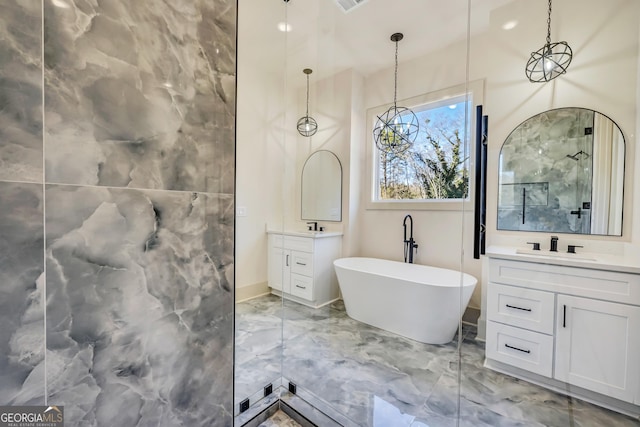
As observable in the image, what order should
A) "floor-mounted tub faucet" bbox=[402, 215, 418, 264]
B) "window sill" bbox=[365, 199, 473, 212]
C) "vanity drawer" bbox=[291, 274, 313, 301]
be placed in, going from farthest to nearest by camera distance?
"floor-mounted tub faucet" bbox=[402, 215, 418, 264] → "vanity drawer" bbox=[291, 274, 313, 301] → "window sill" bbox=[365, 199, 473, 212]

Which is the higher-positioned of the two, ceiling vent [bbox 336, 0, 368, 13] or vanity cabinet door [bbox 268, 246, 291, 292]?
ceiling vent [bbox 336, 0, 368, 13]

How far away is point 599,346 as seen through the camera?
4.94 ft

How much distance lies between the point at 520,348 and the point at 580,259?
2.34 feet

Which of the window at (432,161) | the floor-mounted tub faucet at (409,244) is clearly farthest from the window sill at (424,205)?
the floor-mounted tub faucet at (409,244)

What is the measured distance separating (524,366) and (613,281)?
0.76 meters

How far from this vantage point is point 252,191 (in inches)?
87.7

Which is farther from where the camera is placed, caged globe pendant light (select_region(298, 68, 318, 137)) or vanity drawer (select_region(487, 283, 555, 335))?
caged globe pendant light (select_region(298, 68, 318, 137))

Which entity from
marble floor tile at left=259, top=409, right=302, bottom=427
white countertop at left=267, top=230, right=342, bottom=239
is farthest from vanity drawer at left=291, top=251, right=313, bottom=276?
marble floor tile at left=259, top=409, right=302, bottom=427

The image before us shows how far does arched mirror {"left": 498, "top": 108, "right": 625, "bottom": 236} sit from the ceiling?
3.45 ft

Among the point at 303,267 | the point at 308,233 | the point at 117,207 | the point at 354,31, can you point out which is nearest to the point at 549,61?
the point at 354,31

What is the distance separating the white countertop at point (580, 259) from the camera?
147 cm

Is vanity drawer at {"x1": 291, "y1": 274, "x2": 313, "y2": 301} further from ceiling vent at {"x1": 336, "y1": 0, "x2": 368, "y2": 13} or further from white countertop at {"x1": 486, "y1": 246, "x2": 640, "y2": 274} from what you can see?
ceiling vent at {"x1": 336, "y1": 0, "x2": 368, "y2": 13}

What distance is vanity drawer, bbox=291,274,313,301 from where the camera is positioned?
252 centimetres

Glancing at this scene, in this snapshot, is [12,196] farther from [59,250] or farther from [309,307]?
[309,307]
